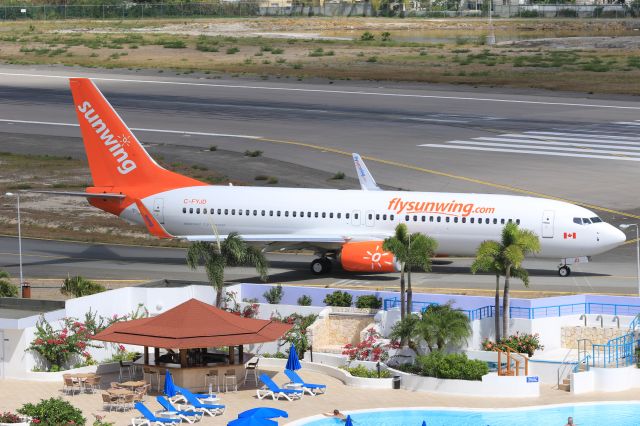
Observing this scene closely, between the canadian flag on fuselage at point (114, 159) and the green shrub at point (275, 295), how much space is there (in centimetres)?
1219

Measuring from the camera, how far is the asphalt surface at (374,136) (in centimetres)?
7469

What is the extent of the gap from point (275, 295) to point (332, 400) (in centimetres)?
1235

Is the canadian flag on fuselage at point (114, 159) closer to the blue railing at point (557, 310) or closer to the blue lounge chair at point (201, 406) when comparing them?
the blue railing at point (557, 310)

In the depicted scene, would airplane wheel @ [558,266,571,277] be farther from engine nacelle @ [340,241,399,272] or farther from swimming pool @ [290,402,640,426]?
swimming pool @ [290,402,640,426]

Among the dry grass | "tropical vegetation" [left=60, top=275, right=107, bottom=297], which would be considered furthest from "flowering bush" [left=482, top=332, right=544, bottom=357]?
the dry grass

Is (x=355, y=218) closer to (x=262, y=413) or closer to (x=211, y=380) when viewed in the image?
(x=211, y=380)

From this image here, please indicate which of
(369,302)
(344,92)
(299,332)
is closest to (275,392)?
(299,332)

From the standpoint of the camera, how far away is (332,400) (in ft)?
169

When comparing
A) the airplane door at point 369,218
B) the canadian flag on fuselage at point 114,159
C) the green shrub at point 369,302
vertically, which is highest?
the canadian flag on fuselage at point 114,159

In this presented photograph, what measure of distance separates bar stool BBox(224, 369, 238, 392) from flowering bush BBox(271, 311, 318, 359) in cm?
515

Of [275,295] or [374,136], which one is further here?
[374,136]

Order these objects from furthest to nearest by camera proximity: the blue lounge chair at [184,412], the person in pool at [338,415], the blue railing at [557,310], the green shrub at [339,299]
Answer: the green shrub at [339,299], the blue railing at [557,310], the person in pool at [338,415], the blue lounge chair at [184,412]

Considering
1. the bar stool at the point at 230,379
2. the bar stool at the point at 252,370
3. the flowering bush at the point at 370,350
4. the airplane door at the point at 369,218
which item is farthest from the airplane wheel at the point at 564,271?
the bar stool at the point at 230,379

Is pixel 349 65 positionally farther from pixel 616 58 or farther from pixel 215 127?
pixel 215 127
